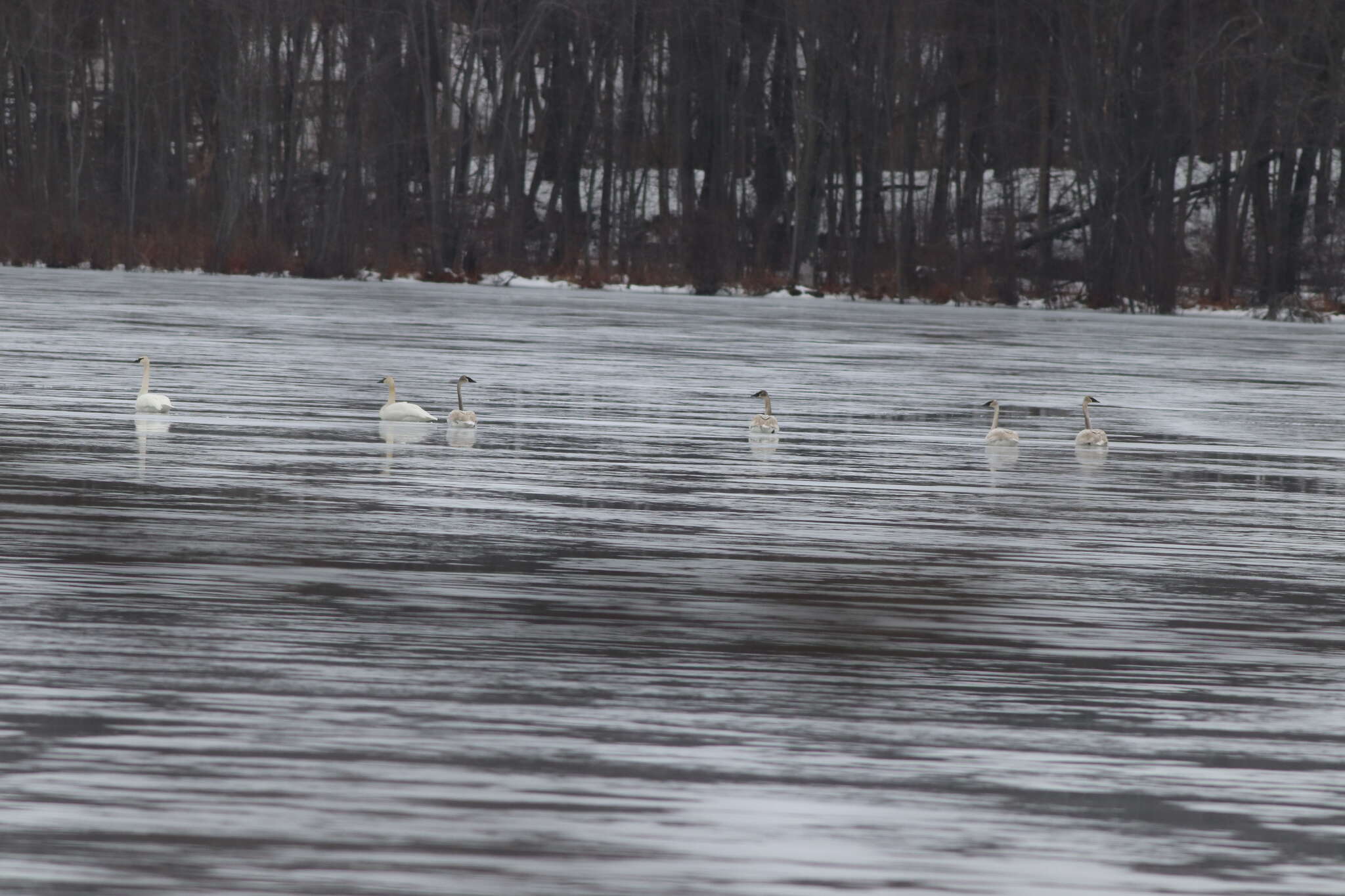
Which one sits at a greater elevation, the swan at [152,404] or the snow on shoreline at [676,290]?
the snow on shoreline at [676,290]

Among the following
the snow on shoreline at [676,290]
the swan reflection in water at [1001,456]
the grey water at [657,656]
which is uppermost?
the snow on shoreline at [676,290]

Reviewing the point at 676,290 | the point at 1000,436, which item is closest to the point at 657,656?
the point at 1000,436

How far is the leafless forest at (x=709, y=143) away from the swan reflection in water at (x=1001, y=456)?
28441 mm

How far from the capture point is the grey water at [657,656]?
5.30m

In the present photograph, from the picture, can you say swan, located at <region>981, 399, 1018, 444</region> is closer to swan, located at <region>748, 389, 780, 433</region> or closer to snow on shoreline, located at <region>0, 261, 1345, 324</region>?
swan, located at <region>748, 389, 780, 433</region>

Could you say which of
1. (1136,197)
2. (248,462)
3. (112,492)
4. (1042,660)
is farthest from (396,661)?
(1136,197)

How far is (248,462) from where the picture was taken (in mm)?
13656

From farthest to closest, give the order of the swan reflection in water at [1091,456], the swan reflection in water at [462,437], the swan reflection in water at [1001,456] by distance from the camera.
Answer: the swan reflection in water at [462,437], the swan reflection in water at [1091,456], the swan reflection in water at [1001,456]

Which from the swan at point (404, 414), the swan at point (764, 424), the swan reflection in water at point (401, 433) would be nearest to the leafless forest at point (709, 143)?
the swan at point (764, 424)

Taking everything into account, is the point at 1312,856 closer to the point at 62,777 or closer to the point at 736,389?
the point at 62,777

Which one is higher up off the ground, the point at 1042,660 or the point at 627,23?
the point at 627,23

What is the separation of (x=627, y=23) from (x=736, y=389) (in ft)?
115

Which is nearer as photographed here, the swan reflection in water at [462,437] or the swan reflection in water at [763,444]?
the swan reflection in water at [763,444]

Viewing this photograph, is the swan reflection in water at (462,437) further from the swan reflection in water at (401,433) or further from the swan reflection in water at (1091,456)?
the swan reflection in water at (1091,456)
